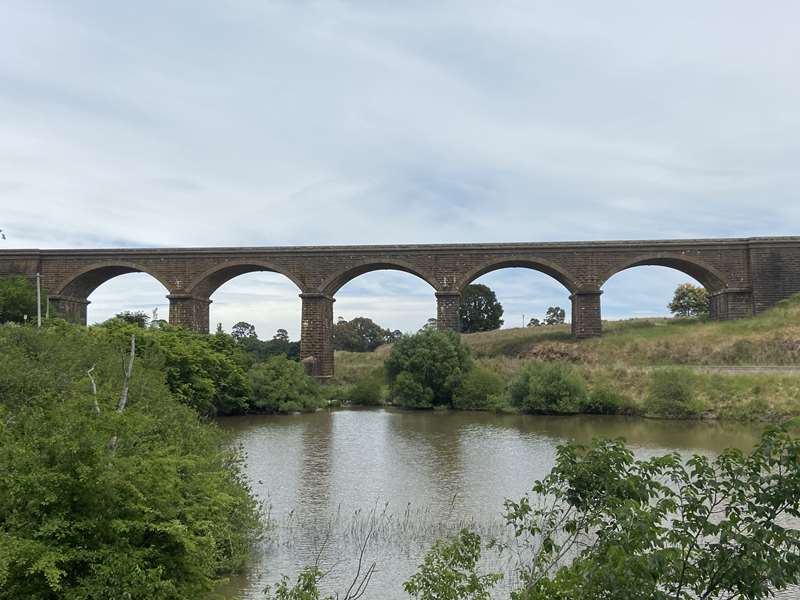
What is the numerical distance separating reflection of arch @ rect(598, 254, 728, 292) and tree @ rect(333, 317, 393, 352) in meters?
43.5

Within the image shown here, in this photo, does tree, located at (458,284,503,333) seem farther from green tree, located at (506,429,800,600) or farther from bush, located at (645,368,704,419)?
green tree, located at (506,429,800,600)

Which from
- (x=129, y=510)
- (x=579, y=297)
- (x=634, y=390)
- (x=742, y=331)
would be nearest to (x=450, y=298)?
(x=579, y=297)

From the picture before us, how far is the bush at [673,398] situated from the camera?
27.9 metres

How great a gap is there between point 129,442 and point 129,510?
38.8 inches

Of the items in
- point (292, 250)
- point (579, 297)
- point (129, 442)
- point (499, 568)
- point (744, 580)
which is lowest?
point (499, 568)

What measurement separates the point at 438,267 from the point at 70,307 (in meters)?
22.0

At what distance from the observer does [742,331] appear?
123ft

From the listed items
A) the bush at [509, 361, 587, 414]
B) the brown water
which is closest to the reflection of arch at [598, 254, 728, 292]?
→ the bush at [509, 361, 587, 414]

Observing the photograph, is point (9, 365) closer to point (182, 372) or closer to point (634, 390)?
point (182, 372)

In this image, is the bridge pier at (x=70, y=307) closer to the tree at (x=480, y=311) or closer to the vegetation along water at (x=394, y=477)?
the vegetation along water at (x=394, y=477)

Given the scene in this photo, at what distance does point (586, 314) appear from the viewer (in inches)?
1577

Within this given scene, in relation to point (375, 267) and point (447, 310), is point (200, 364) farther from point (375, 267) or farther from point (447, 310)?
point (447, 310)

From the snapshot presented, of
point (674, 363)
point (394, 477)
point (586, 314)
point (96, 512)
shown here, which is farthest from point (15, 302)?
point (96, 512)

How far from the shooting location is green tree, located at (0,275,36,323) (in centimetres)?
3659
